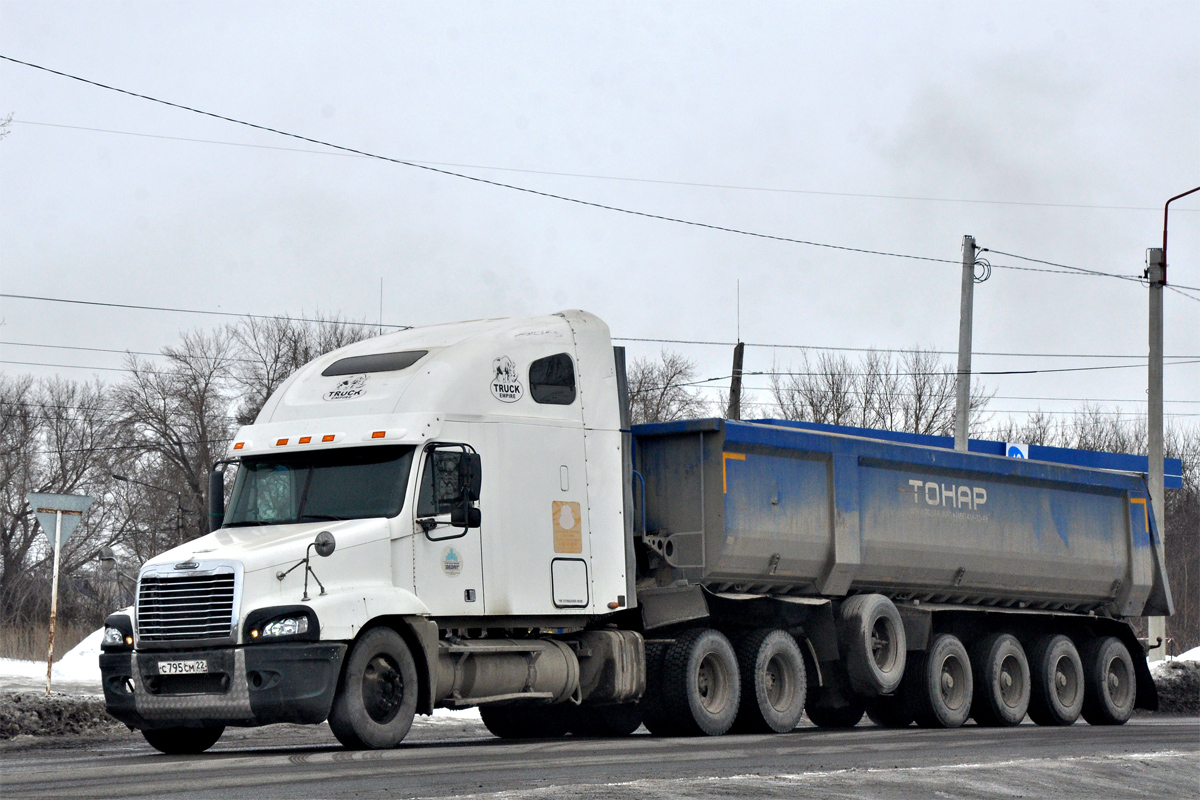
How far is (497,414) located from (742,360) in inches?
965

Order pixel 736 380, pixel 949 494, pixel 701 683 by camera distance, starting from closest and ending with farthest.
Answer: pixel 701 683, pixel 949 494, pixel 736 380

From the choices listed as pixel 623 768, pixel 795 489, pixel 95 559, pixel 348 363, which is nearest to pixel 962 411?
pixel 795 489

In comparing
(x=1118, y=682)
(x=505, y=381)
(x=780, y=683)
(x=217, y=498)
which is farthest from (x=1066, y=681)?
(x=217, y=498)

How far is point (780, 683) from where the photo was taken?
16.3 m

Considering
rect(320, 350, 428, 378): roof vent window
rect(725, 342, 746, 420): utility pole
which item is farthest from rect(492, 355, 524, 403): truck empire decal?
rect(725, 342, 746, 420): utility pole

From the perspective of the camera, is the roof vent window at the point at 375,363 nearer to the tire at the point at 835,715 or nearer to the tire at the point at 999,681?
the tire at the point at 835,715

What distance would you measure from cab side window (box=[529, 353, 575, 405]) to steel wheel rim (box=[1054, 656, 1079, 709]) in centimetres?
878

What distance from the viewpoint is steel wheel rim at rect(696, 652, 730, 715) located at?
15.5 metres

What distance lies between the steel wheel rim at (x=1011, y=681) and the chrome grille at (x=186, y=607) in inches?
421

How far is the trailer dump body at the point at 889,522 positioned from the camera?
15336 millimetres

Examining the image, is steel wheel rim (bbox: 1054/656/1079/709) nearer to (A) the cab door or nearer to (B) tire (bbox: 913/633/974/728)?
(B) tire (bbox: 913/633/974/728)

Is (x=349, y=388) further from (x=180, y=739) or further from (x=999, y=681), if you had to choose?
(x=999, y=681)

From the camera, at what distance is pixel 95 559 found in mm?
53812

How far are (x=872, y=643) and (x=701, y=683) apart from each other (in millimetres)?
2406
